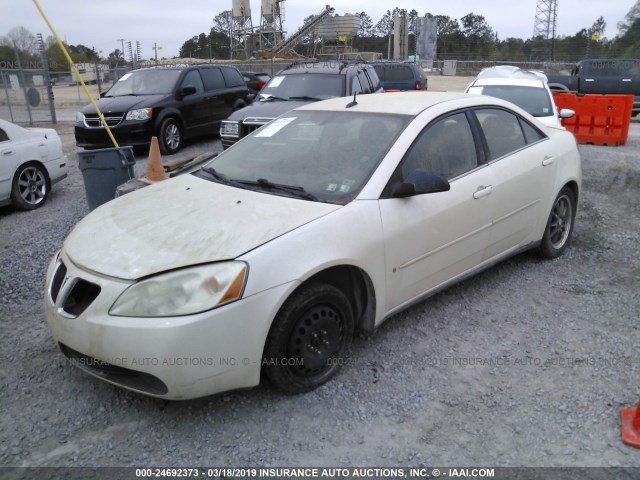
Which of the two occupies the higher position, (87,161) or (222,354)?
(87,161)

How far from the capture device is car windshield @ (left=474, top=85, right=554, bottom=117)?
8.83 m

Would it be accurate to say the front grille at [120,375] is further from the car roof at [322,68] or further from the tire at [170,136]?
the tire at [170,136]

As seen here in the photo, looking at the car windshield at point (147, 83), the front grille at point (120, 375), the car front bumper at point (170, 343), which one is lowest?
the front grille at point (120, 375)

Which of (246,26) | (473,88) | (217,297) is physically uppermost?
(246,26)

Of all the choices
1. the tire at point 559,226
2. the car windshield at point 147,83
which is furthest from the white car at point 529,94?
the car windshield at point 147,83

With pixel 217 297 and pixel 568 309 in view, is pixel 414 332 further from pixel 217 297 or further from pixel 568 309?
pixel 217 297

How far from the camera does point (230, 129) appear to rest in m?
9.46

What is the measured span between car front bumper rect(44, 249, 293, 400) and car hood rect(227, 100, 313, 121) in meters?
6.66

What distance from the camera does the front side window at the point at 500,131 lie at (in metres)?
4.21

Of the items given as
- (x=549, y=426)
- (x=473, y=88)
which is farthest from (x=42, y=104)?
(x=549, y=426)

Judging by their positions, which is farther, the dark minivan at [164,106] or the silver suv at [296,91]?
the dark minivan at [164,106]

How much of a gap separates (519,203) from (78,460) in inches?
138

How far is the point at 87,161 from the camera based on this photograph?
6.56 meters

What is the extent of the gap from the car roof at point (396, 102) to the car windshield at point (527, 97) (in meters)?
4.80
